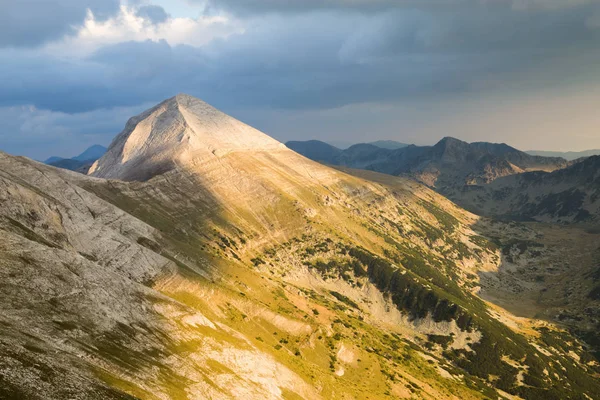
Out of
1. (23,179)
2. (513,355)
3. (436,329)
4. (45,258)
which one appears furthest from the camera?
(436,329)

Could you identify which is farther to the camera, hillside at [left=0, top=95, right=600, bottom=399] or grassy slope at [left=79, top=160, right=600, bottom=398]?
grassy slope at [left=79, top=160, right=600, bottom=398]

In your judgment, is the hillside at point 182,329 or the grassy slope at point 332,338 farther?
the grassy slope at point 332,338

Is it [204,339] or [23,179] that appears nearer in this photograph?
[204,339]

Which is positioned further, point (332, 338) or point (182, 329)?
point (332, 338)

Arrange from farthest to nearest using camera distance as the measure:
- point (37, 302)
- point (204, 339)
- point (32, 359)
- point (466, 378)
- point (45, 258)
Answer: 1. point (466, 378)
2. point (204, 339)
3. point (45, 258)
4. point (37, 302)
5. point (32, 359)

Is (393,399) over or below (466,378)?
over

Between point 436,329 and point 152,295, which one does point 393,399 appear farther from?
point 436,329

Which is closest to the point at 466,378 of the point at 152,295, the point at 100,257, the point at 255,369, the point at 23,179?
the point at 255,369

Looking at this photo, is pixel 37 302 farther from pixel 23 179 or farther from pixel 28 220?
pixel 23 179

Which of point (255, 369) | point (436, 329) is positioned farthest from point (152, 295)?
point (436, 329)

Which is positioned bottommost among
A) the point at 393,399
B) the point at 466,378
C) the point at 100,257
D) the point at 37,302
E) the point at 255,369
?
the point at 466,378

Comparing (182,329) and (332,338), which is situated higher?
(182,329)
